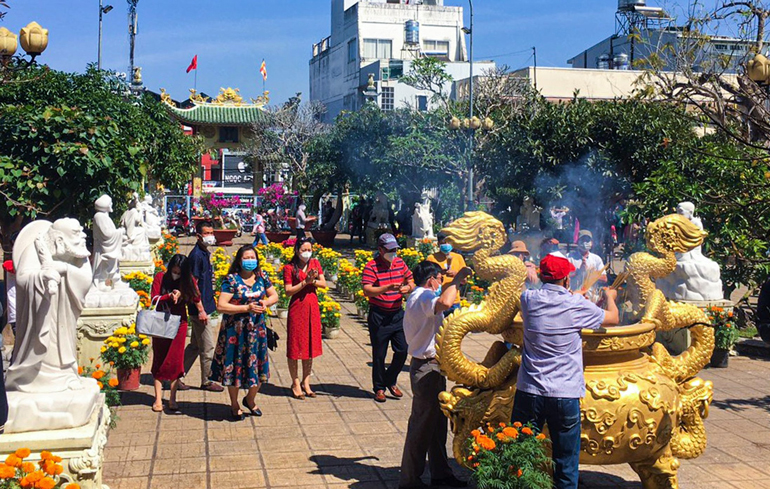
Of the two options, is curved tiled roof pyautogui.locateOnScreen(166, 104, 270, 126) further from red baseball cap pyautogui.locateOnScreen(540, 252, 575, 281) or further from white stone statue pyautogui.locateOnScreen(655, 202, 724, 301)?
red baseball cap pyautogui.locateOnScreen(540, 252, 575, 281)

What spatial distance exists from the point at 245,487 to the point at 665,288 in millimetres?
7133

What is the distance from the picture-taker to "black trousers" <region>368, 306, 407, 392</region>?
340 inches

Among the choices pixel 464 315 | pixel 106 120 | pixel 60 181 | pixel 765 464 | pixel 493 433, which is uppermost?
pixel 106 120

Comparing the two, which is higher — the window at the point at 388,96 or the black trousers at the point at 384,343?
the window at the point at 388,96

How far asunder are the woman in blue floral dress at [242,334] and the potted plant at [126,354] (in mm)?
1251

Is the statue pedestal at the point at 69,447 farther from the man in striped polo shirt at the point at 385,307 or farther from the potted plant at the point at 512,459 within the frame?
the man in striped polo shirt at the point at 385,307

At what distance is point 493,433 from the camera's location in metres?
4.95

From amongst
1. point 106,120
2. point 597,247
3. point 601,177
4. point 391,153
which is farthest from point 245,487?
point 391,153

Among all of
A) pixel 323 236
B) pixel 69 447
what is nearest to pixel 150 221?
pixel 323 236

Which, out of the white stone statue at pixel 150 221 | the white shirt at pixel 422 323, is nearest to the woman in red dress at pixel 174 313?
the white shirt at pixel 422 323

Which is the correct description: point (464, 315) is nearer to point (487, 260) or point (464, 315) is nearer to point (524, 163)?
point (487, 260)

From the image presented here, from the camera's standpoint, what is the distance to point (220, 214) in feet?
106

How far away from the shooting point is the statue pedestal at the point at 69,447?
4918mm

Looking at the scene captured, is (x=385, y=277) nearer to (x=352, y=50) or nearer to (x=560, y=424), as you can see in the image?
(x=560, y=424)
